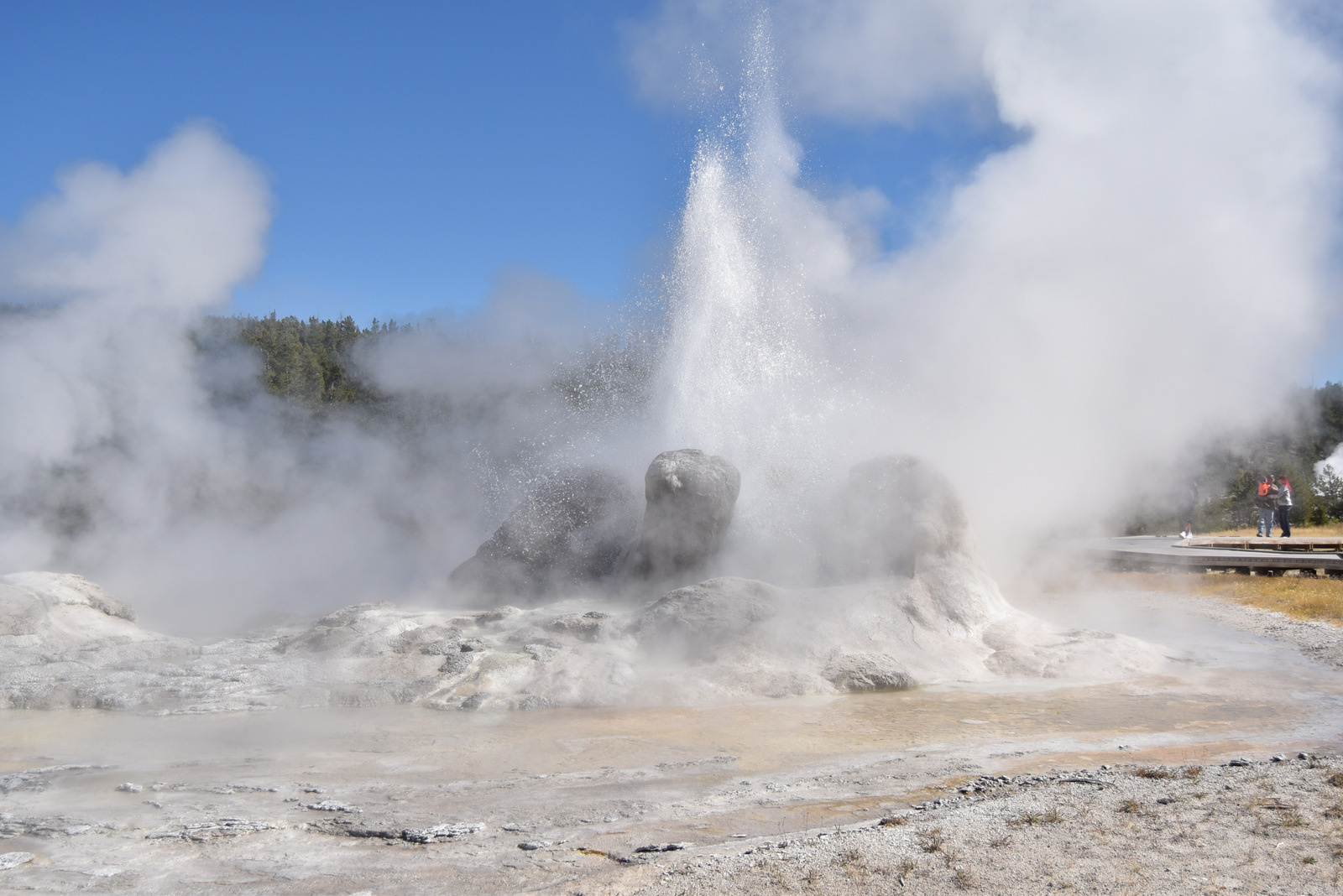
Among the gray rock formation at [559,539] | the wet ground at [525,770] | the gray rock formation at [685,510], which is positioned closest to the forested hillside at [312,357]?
the gray rock formation at [559,539]

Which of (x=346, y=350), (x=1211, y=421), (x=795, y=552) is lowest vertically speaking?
(x=795, y=552)

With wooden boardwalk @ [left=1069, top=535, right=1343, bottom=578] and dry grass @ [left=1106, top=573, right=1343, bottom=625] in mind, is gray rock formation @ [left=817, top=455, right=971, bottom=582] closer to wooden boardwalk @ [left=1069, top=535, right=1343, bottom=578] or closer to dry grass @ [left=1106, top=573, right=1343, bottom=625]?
dry grass @ [left=1106, top=573, right=1343, bottom=625]

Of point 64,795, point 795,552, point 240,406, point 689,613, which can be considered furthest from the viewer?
point 240,406

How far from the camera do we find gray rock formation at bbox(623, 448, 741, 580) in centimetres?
879

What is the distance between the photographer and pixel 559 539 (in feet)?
33.0

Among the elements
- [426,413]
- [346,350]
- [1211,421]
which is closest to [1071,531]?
[1211,421]

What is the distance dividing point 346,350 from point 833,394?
16294mm

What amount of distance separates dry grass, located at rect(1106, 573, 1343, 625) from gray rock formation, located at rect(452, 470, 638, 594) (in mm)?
7266

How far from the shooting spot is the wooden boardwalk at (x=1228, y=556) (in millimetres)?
12320

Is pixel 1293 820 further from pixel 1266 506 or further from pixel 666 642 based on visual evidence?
pixel 1266 506

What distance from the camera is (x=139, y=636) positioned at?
24.1 ft

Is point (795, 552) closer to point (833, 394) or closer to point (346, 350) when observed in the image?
point (833, 394)

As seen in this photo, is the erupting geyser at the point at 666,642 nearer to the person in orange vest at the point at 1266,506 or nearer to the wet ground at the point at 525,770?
the wet ground at the point at 525,770

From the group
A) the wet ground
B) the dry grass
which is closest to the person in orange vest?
the dry grass
